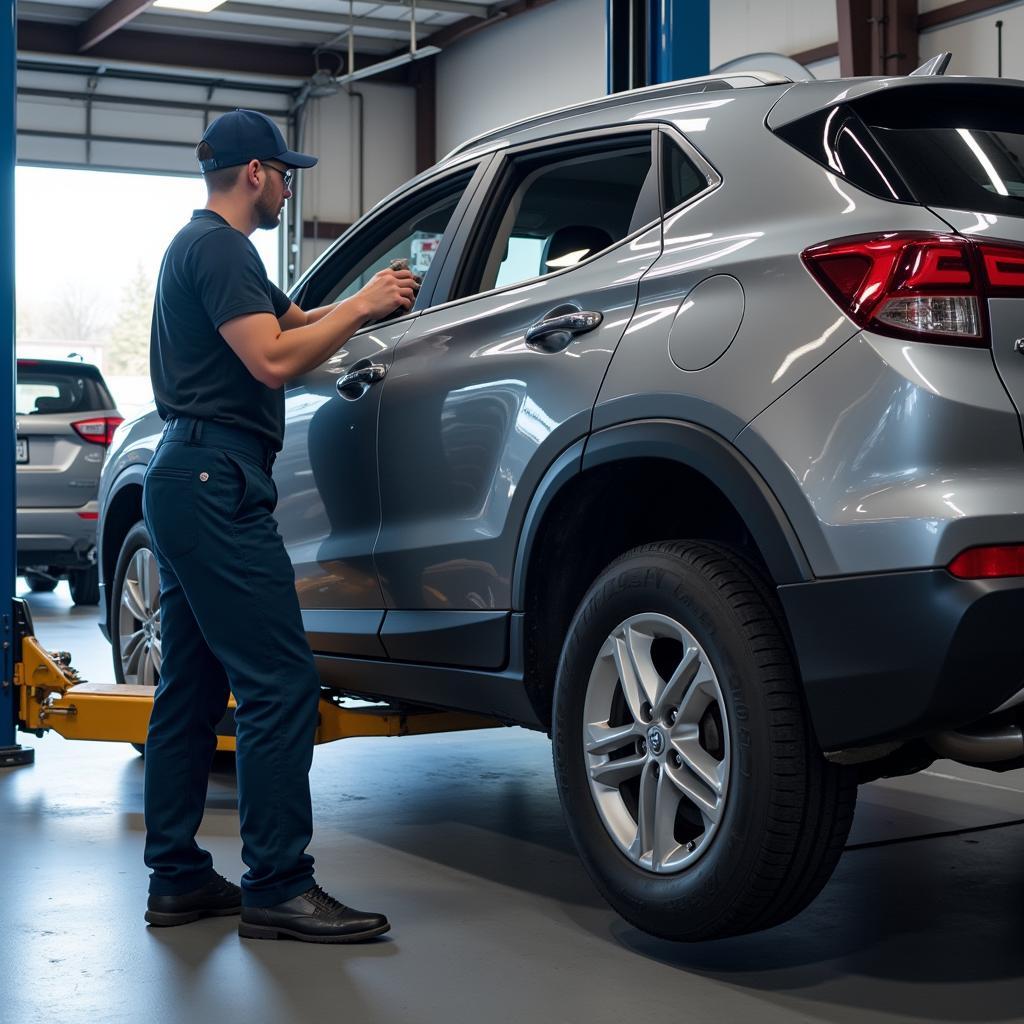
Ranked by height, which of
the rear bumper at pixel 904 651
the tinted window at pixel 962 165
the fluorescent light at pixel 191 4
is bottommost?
the rear bumper at pixel 904 651

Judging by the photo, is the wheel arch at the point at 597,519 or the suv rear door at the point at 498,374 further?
the suv rear door at the point at 498,374

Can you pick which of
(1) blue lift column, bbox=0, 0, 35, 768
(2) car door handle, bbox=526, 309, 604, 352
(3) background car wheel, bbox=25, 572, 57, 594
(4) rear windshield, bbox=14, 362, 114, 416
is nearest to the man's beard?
(2) car door handle, bbox=526, 309, 604, 352

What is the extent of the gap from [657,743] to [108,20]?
17100mm

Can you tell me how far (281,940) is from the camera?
3172 millimetres

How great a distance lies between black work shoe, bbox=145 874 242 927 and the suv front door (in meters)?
0.70

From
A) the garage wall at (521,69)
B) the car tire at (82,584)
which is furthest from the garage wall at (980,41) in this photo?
the car tire at (82,584)

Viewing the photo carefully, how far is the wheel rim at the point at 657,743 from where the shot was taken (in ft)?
9.25

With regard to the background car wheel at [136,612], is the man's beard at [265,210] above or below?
above

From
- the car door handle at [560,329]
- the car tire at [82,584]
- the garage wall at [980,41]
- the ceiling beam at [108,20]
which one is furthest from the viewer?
the ceiling beam at [108,20]

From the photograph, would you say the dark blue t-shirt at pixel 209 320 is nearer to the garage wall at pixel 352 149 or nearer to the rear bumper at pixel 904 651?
the rear bumper at pixel 904 651

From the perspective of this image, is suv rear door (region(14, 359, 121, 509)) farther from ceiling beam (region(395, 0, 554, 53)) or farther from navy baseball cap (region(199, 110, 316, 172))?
ceiling beam (region(395, 0, 554, 53))

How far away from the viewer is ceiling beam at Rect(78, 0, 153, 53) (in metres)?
17.2

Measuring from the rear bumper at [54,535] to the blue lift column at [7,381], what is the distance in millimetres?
5149

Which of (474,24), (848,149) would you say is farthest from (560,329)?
(474,24)
